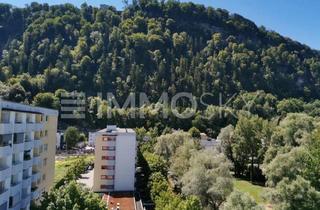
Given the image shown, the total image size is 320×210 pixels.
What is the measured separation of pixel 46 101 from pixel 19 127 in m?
109

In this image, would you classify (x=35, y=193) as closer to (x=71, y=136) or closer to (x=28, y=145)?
(x=28, y=145)

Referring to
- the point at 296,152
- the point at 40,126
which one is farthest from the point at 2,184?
the point at 296,152

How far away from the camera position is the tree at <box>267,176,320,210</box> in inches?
1490

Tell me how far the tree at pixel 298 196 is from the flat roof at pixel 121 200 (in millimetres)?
22638

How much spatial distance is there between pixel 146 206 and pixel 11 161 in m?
25.3

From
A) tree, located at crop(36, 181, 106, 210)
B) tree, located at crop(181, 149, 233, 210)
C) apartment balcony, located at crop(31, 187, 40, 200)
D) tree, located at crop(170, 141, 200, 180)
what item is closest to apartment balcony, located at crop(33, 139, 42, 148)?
apartment balcony, located at crop(31, 187, 40, 200)

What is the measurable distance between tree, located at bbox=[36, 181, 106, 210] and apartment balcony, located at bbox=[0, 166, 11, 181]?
4167mm

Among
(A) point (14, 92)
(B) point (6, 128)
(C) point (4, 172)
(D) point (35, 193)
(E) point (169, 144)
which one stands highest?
(A) point (14, 92)

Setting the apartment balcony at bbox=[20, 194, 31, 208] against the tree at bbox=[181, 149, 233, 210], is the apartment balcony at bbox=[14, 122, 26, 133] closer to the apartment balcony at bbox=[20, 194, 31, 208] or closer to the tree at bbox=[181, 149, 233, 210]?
the apartment balcony at bbox=[20, 194, 31, 208]

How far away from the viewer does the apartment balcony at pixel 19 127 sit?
38812 millimetres

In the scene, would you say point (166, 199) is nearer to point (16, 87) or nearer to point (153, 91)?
point (16, 87)

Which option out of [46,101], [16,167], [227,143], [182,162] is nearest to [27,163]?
[16,167]

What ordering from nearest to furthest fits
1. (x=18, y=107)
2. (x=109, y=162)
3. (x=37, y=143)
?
1. (x=18, y=107)
2. (x=37, y=143)
3. (x=109, y=162)

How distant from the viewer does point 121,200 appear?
5941 cm
